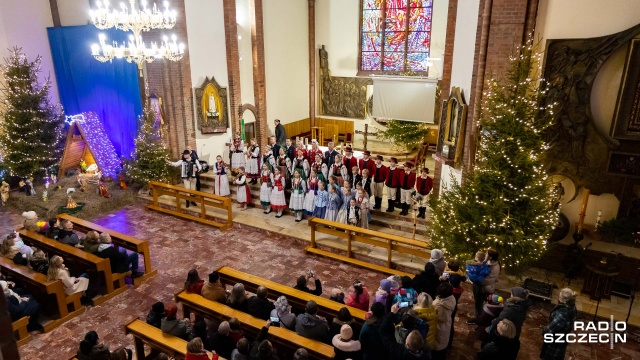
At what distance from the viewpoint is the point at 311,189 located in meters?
11.2

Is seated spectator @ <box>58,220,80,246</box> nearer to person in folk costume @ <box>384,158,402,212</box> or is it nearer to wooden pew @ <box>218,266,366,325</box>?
wooden pew @ <box>218,266,366,325</box>

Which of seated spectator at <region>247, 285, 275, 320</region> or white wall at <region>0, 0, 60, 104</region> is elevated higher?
white wall at <region>0, 0, 60, 104</region>

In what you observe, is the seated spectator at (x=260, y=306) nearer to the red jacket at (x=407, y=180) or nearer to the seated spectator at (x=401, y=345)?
the seated spectator at (x=401, y=345)

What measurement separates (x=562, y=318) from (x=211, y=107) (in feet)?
38.4

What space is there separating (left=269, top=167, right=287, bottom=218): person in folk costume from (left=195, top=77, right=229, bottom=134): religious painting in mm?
3907

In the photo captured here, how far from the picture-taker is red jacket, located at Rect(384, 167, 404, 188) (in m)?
11.0

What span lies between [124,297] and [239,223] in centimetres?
375

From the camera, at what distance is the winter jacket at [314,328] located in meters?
5.95

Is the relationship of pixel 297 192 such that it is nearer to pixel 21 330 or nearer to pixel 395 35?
pixel 21 330

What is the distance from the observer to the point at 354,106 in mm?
19094

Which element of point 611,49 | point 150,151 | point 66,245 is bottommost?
point 66,245

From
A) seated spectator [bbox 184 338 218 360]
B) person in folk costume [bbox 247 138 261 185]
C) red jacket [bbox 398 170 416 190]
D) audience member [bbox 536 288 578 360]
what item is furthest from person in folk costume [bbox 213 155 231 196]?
audience member [bbox 536 288 578 360]

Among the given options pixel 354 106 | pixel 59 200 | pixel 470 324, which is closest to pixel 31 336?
pixel 59 200

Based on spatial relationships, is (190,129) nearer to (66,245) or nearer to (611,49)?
(66,245)
